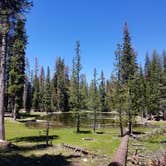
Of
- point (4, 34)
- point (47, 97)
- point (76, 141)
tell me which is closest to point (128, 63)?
point (76, 141)

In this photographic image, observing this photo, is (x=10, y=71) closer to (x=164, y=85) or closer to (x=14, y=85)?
(x=14, y=85)

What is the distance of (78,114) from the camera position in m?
51.4

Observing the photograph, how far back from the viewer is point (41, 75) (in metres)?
152

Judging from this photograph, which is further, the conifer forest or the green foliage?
the green foliage

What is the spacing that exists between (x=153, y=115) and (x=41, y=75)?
239ft

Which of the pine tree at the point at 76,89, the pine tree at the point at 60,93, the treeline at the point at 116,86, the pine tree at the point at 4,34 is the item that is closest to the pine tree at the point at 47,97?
the treeline at the point at 116,86

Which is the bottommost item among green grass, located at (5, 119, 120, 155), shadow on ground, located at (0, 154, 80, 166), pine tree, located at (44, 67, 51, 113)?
green grass, located at (5, 119, 120, 155)

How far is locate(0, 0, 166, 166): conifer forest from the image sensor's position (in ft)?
60.4

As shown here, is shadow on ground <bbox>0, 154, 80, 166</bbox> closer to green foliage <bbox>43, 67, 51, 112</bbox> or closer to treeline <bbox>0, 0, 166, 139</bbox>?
treeline <bbox>0, 0, 166, 139</bbox>

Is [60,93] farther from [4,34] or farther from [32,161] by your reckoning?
[32,161]

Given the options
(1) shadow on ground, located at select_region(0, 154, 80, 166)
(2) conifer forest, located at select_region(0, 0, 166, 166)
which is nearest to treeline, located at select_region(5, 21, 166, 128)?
(2) conifer forest, located at select_region(0, 0, 166, 166)

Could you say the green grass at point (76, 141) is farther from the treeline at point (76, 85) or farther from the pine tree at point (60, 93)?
the pine tree at point (60, 93)

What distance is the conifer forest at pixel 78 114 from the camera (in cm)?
1842

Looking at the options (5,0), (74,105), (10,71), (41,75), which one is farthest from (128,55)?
(41,75)
